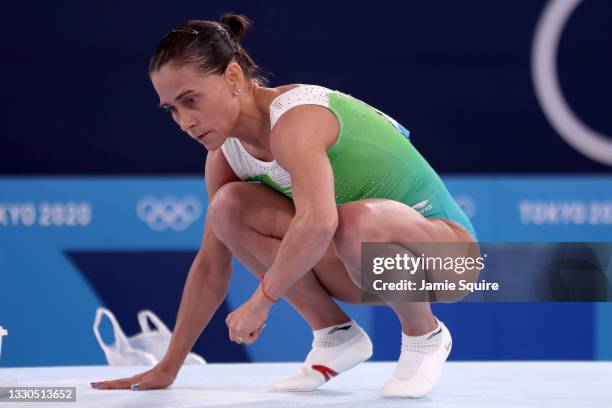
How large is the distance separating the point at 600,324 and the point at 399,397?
71.4 inches

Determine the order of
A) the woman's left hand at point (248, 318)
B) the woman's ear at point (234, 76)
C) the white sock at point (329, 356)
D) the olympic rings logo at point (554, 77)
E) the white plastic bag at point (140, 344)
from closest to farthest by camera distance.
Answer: the woman's left hand at point (248, 318), the woman's ear at point (234, 76), the white sock at point (329, 356), the white plastic bag at point (140, 344), the olympic rings logo at point (554, 77)

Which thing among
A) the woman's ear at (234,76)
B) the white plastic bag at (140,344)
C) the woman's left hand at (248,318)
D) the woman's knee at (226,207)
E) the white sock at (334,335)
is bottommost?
the white plastic bag at (140,344)

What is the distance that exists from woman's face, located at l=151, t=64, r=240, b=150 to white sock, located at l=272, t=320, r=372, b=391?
1.99 feet

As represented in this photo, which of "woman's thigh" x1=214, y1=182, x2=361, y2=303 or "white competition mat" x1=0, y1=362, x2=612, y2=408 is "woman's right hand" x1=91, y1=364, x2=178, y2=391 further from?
"woman's thigh" x1=214, y1=182, x2=361, y2=303

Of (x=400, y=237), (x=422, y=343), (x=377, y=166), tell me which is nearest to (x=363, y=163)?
(x=377, y=166)

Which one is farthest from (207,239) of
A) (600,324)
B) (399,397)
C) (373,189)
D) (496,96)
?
(496,96)

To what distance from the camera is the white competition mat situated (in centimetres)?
214

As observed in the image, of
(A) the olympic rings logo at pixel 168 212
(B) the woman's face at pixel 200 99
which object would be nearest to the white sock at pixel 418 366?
(B) the woman's face at pixel 200 99

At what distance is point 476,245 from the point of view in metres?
2.40

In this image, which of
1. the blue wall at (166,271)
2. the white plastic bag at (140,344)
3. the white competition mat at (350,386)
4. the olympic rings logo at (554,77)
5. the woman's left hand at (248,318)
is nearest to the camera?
the woman's left hand at (248,318)

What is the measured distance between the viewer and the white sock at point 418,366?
223cm

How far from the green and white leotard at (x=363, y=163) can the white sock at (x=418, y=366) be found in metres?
0.35

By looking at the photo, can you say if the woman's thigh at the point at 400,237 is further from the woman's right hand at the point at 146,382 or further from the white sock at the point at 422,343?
the woman's right hand at the point at 146,382

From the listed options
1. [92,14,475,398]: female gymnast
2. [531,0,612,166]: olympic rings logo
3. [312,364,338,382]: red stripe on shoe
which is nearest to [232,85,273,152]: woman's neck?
[92,14,475,398]: female gymnast
